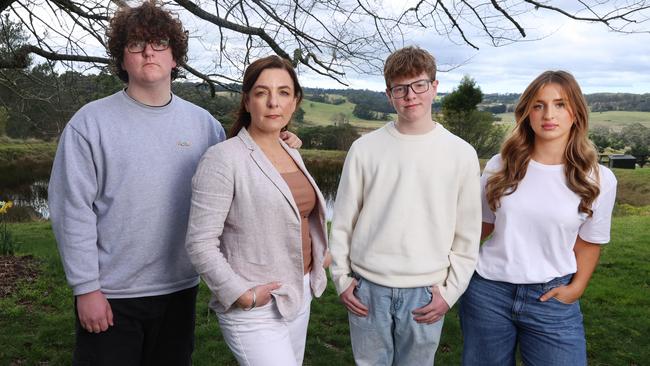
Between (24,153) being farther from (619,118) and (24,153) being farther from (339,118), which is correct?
(619,118)

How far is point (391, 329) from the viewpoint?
2262 mm

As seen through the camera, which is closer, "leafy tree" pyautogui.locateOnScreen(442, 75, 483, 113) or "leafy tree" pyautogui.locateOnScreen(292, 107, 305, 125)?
"leafy tree" pyautogui.locateOnScreen(292, 107, 305, 125)

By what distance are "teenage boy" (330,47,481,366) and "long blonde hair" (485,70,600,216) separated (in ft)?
0.36

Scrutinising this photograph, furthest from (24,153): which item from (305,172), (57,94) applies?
(305,172)

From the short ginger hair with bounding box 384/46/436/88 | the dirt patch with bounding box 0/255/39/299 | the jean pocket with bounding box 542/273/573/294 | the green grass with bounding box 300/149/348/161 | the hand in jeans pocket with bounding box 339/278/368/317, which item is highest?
the short ginger hair with bounding box 384/46/436/88

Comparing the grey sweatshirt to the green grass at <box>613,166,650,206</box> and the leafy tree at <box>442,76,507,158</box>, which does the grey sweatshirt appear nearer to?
the green grass at <box>613,166,650,206</box>

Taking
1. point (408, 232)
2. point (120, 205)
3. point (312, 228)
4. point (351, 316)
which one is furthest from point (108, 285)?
point (408, 232)

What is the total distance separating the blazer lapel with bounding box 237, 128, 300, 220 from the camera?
6.36 ft

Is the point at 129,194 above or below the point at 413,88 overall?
below

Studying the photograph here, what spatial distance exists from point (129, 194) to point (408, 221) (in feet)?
3.44

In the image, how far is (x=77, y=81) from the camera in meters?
5.54

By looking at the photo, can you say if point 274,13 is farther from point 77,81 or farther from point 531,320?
point 531,320

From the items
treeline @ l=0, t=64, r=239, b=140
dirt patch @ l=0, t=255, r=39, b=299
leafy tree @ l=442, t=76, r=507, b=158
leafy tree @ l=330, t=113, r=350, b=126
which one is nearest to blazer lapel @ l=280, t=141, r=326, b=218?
treeline @ l=0, t=64, r=239, b=140

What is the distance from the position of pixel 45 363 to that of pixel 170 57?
2840 mm
